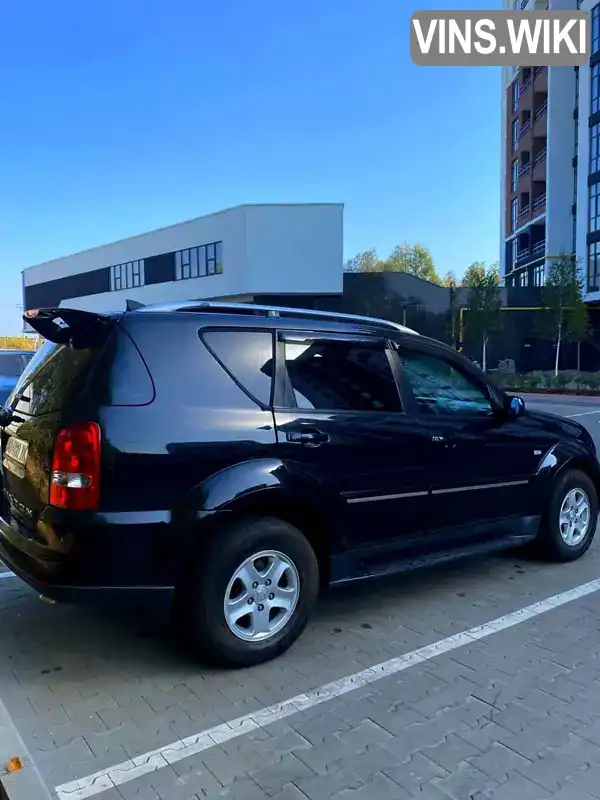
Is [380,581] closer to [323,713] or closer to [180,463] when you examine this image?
[323,713]

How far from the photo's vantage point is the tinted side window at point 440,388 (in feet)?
14.4

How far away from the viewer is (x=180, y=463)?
3250 mm

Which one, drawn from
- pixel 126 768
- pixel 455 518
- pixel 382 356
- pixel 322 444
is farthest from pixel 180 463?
pixel 455 518

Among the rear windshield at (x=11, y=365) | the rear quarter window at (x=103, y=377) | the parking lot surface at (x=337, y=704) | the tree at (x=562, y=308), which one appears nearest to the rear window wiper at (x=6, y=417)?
the rear quarter window at (x=103, y=377)

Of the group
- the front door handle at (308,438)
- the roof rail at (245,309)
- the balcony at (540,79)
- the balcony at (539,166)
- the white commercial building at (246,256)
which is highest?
the balcony at (540,79)

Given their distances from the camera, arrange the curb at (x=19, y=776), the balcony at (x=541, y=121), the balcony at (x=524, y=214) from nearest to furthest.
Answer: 1. the curb at (x=19, y=776)
2. the balcony at (x=541, y=121)
3. the balcony at (x=524, y=214)

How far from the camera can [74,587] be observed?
3139 mm

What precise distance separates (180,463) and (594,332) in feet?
132

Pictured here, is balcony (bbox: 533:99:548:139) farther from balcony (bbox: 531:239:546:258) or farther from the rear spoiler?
the rear spoiler

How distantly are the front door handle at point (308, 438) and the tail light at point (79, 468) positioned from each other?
102 cm

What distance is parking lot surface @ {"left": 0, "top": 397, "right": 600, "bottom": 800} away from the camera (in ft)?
8.50

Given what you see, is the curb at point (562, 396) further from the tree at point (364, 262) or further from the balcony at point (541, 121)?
the tree at point (364, 262)

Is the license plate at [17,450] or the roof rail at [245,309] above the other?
the roof rail at [245,309]

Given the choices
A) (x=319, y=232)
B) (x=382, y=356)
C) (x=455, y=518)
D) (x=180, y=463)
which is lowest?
(x=455, y=518)
